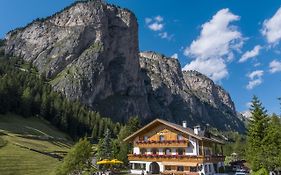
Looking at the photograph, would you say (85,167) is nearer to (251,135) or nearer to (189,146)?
(189,146)

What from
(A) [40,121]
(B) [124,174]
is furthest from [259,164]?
(A) [40,121]

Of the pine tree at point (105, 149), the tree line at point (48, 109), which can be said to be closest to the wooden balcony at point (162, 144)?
the pine tree at point (105, 149)

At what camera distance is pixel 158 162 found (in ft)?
176

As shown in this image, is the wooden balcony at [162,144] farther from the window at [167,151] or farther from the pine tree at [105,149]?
the pine tree at [105,149]

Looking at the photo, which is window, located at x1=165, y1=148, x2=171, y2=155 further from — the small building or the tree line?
the tree line

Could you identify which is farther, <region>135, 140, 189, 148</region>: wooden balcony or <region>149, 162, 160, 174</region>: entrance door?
<region>149, 162, 160, 174</region>: entrance door

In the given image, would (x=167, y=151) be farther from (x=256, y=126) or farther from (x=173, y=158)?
(x=256, y=126)

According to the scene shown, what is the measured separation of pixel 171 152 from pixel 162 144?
76.0 inches

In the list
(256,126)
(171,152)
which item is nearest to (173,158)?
(171,152)

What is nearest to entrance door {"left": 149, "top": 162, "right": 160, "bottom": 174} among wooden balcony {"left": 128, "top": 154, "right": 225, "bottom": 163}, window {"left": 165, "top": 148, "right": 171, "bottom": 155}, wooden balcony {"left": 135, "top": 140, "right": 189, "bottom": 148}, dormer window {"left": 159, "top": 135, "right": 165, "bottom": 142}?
wooden balcony {"left": 128, "top": 154, "right": 225, "bottom": 163}

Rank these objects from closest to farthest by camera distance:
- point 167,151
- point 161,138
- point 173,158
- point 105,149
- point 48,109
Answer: point 173,158, point 167,151, point 161,138, point 105,149, point 48,109

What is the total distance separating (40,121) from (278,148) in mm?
98324

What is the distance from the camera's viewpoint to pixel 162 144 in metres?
54.7

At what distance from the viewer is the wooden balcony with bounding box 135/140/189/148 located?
5262 centimetres
